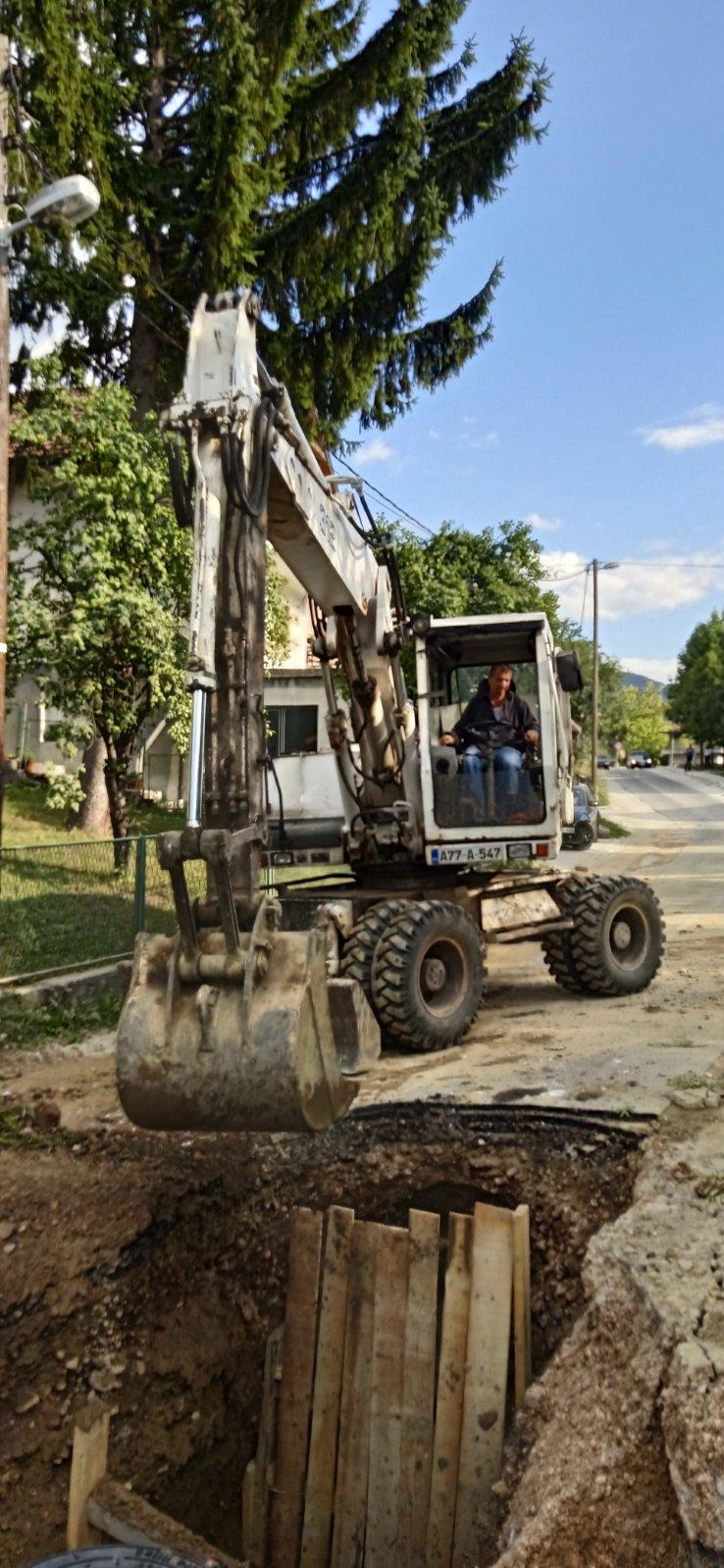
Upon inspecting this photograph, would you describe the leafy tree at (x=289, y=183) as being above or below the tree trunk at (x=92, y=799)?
above

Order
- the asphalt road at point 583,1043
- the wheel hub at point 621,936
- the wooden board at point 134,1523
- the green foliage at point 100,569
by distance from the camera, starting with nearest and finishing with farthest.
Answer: the wooden board at point 134,1523 → the asphalt road at point 583,1043 → the wheel hub at point 621,936 → the green foliage at point 100,569

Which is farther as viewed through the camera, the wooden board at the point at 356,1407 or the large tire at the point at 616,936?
the large tire at the point at 616,936

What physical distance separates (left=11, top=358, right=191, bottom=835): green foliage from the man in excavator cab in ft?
17.1

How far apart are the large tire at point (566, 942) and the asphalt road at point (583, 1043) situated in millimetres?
188

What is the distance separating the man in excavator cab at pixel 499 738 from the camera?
8023 millimetres

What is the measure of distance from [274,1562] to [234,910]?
2783 mm

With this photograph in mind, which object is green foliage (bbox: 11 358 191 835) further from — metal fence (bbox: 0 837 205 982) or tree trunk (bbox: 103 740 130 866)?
metal fence (bbox: 0 837 205 982)

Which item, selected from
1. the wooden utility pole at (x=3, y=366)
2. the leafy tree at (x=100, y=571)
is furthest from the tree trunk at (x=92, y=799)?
the wooden utility pole at (x=3, y=366)

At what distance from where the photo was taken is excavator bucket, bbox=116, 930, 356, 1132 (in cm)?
395

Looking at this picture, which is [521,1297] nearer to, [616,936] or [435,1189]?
[435,1189]

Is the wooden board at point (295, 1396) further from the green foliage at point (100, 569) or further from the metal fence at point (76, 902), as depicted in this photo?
the green foliage at point (100, 569)

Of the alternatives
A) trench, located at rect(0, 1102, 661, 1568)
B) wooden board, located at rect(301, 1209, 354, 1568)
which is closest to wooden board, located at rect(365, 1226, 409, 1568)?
wooden board, located at rect(301, 1209, 354, 1568)

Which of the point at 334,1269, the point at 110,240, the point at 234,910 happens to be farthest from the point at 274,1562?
the point at 110,240

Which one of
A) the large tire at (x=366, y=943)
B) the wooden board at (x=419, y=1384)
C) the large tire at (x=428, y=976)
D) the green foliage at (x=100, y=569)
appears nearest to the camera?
A: the wooden board at (x=419, y=1384)
